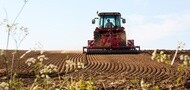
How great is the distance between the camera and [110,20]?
29.1m

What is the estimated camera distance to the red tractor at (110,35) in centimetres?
2767

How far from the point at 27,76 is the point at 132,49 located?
12.8m

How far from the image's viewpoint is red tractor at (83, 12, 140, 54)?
27672 millimetres

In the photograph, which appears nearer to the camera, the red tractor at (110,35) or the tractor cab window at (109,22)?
the red tractor at (110,35)

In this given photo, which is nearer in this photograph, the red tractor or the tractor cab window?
the red tractor

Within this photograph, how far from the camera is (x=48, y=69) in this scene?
4.92 meters

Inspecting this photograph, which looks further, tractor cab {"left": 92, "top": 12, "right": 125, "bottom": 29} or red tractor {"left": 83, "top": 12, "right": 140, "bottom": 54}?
tractor cab {"left": 92, "top": 12, "right": 125, "bottom": 29}

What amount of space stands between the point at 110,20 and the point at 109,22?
0.37 metres

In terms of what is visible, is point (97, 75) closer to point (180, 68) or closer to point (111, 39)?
point (180, 68)

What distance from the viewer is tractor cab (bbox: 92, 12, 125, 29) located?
2870cm

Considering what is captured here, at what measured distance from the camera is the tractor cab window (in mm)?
28797

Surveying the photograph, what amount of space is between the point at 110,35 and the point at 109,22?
0.85 m

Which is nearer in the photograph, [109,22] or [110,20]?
[109,22]

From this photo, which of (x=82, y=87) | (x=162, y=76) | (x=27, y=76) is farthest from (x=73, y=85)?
(x=27, y=76)
